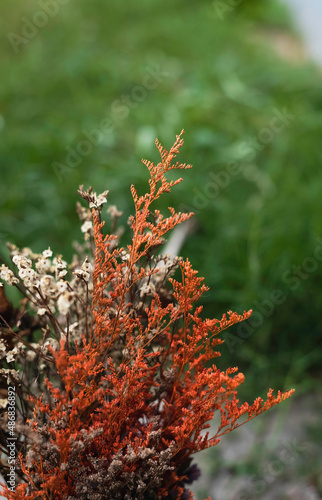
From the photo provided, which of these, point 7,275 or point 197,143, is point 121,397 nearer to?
point 7,275

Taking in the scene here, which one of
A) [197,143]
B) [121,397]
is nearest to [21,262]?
[121,397]

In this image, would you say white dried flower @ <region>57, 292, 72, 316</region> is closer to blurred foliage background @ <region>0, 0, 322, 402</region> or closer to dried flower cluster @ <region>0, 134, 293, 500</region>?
dried flower cluster @ <region>0, 134, 293, 500</region>

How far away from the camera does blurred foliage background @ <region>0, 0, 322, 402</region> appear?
2.31m

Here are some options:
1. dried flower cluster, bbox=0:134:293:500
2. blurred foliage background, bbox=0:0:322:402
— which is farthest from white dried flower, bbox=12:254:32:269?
blurred foliage background, bbox=0:0:322:402

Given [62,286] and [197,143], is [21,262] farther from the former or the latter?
[197,143]

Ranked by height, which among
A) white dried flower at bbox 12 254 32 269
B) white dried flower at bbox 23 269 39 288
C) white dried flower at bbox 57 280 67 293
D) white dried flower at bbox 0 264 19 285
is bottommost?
white dried flower at bbox 57 280 67 293

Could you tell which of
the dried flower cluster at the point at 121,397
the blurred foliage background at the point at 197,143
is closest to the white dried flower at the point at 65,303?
the dried flower cluster at the point at 121,397

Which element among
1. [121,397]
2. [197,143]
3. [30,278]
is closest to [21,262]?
[30,278]

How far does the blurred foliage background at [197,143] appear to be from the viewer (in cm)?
231

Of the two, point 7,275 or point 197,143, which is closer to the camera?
point 7,275

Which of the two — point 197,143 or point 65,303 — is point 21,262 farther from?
point 197,143

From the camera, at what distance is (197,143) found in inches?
121

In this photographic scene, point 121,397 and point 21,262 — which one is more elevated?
point 21,262

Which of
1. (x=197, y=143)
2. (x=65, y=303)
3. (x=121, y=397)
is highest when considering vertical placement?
(x=197, y=143)
